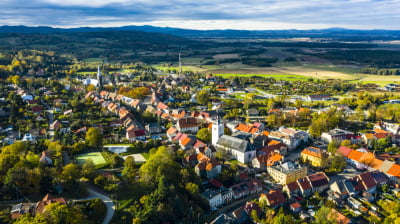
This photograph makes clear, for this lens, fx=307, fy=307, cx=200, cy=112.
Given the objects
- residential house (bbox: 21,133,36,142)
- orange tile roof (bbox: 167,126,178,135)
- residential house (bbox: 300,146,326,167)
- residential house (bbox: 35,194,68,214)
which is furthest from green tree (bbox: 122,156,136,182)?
residential house (bbox: 300,146,326,167)

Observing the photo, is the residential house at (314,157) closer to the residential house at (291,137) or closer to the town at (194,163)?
the town at (194,163)

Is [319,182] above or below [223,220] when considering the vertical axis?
above

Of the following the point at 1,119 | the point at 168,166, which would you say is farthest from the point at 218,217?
the point at 1,119

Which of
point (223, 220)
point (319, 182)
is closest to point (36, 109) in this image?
point (223, 220)

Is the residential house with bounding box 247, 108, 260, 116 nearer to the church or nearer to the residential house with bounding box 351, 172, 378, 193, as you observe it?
the residential house with bounding box 351, 172, 378, 193

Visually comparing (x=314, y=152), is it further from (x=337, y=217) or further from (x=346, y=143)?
(x=337, y=217)

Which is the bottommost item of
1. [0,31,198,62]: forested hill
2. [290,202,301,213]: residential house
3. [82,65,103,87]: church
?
[290,202,301,213]: residential house

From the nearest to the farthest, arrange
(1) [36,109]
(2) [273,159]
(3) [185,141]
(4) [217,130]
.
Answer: (2) [273,159] < (4) [217,130] < (3) [185,141] < (1) [36,109]
